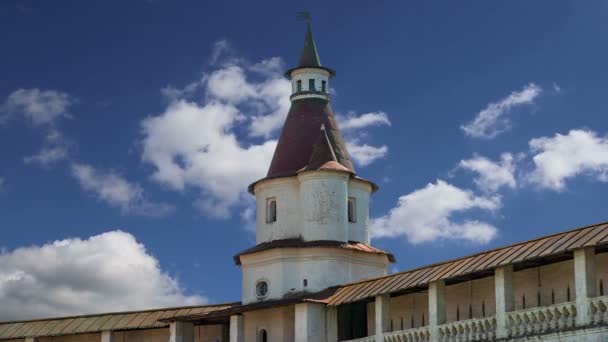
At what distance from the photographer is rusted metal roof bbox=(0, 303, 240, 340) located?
141 feet

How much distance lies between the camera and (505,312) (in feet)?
98.3

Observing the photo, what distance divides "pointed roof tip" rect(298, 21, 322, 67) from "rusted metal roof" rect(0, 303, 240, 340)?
955 centimetres

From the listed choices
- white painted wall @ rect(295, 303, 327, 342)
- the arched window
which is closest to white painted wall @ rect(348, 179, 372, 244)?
white painted wall @ rect(295, 303, 327, 342)

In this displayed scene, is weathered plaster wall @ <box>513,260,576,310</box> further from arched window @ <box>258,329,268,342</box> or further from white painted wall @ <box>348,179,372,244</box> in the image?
arched window @ <box>258,329,268,342</box>

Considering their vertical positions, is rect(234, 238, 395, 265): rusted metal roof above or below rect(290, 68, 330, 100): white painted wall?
below

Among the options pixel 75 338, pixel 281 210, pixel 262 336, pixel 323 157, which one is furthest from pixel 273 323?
pixel 75 338

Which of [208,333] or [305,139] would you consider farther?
[208,333]

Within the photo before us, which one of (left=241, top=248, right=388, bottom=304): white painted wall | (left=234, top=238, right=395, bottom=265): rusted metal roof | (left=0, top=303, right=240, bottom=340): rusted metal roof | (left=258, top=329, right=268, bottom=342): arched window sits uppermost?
(left=234, top=238, right=395, bottom=265): rusted metal roof

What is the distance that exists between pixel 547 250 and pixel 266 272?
14140 mm

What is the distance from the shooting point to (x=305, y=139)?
42.4m

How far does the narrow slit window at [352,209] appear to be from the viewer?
4184 cm

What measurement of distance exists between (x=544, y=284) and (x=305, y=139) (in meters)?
13.8

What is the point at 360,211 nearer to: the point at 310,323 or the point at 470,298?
the point at 310,323

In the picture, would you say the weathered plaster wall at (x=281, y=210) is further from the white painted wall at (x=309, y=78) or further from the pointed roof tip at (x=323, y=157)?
the white painted wall at (x=309, y=78)
